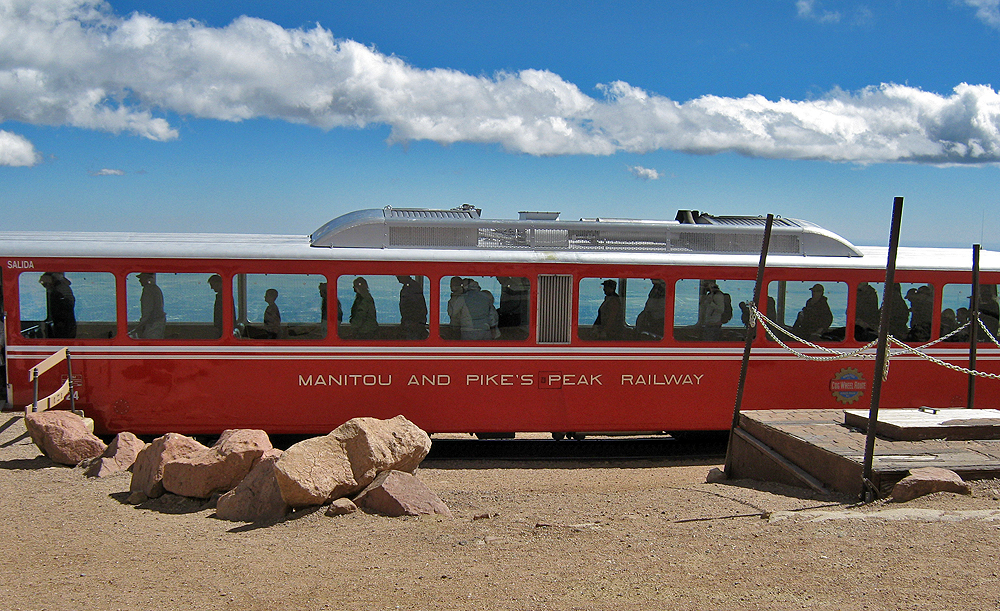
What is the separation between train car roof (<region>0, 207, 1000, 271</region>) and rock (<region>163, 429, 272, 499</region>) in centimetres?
269

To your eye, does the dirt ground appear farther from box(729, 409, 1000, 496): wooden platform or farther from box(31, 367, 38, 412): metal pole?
box(31, 367, 38, 412): metal pole

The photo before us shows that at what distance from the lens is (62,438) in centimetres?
835

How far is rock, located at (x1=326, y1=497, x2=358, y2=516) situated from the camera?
6582mm

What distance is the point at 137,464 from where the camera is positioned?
7586 millimetres

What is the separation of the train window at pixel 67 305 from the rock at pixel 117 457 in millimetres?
1342

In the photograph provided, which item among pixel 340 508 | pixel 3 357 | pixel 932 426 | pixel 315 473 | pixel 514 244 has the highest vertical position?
pixel 514 244

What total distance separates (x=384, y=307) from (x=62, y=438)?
148 inches

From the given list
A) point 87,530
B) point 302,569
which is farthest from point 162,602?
point 87,530

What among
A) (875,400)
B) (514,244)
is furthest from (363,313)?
(875,400)

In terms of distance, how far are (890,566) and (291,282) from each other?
6.90 m

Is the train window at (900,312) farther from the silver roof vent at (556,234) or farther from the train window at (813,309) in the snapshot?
the silver roof vent at (556,234)

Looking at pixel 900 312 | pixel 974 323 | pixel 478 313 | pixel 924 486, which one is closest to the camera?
pixel 924 486

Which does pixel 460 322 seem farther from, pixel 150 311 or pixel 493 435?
pixel 150 311

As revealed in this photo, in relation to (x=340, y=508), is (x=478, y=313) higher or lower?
higher
